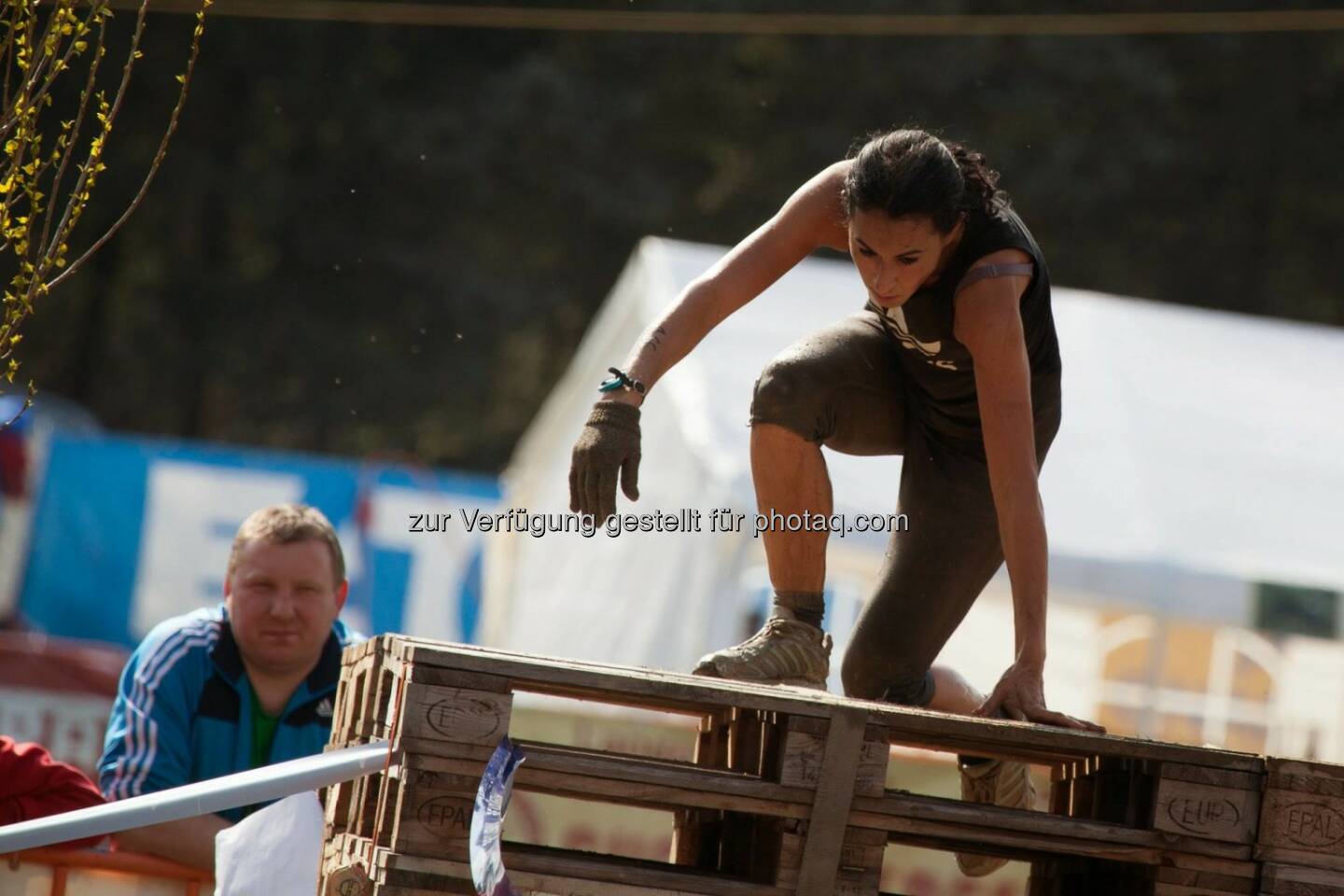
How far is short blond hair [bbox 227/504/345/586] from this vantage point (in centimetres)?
477

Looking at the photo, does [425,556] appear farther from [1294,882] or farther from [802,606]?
[1294,882]

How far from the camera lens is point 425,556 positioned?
13.4m

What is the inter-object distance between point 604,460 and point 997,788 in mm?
1397

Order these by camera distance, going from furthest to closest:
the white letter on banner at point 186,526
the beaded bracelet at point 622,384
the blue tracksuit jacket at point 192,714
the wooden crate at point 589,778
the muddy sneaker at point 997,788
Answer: the white letter on banner at point 186,526 → the blue tracksuit jacket at point 192,714 → the muddy sneaker at point 997,788 → the beaded bracelet at point 622,384 → the wooden crate at point 589,778

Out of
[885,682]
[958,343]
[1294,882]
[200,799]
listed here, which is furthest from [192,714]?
[1294,882]

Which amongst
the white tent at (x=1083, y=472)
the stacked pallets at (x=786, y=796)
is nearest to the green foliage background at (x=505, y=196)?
the white tent at (x=1083, y=472)

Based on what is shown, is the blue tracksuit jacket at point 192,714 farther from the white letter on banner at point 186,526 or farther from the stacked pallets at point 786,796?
the white letter on banner at point 186,526

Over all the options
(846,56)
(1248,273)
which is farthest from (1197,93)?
(846,56)

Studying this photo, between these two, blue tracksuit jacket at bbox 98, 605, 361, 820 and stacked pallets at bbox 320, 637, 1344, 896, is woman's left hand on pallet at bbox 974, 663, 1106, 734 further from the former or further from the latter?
blue tracksuit jacket at bbox 98, 605, 361, 820

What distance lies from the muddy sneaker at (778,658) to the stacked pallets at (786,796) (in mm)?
401

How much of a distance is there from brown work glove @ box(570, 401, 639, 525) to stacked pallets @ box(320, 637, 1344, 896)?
44 cm

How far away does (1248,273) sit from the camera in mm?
23953

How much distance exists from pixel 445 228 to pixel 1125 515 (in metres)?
18.2

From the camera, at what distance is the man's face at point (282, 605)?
15.0 feet
